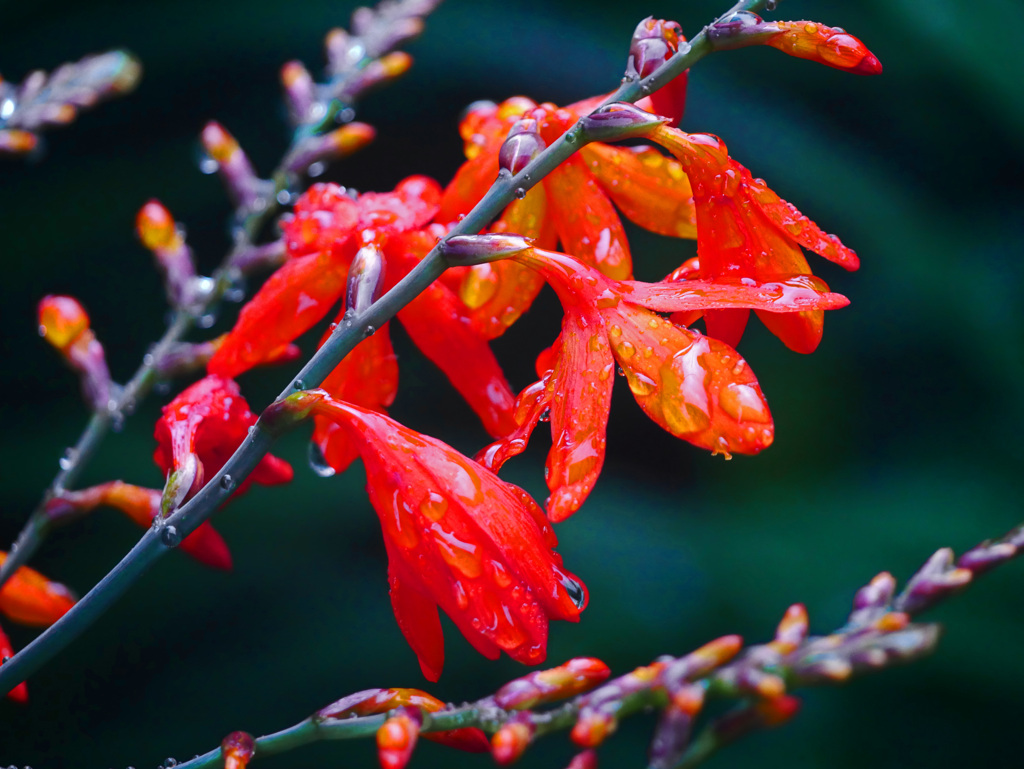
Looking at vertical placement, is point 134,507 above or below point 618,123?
below

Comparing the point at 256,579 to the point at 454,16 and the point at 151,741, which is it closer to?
the point at 151,741

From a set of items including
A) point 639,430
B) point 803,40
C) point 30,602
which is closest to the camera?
point 803,40

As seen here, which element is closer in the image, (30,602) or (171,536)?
(171,536)

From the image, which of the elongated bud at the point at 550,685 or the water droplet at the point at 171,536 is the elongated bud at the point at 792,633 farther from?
the water droplet at the point at 171,536

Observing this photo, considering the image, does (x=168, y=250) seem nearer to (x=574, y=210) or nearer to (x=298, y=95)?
(x=298, y=95)

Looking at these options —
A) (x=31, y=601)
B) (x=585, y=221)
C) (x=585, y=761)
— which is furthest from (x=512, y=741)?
(x=31, y=601)

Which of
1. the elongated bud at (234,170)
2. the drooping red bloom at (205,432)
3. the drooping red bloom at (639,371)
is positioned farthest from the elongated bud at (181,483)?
the elongated bud at (234,170)

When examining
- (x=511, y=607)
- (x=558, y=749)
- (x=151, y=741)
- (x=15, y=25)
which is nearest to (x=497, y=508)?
(x=511, y=607)
